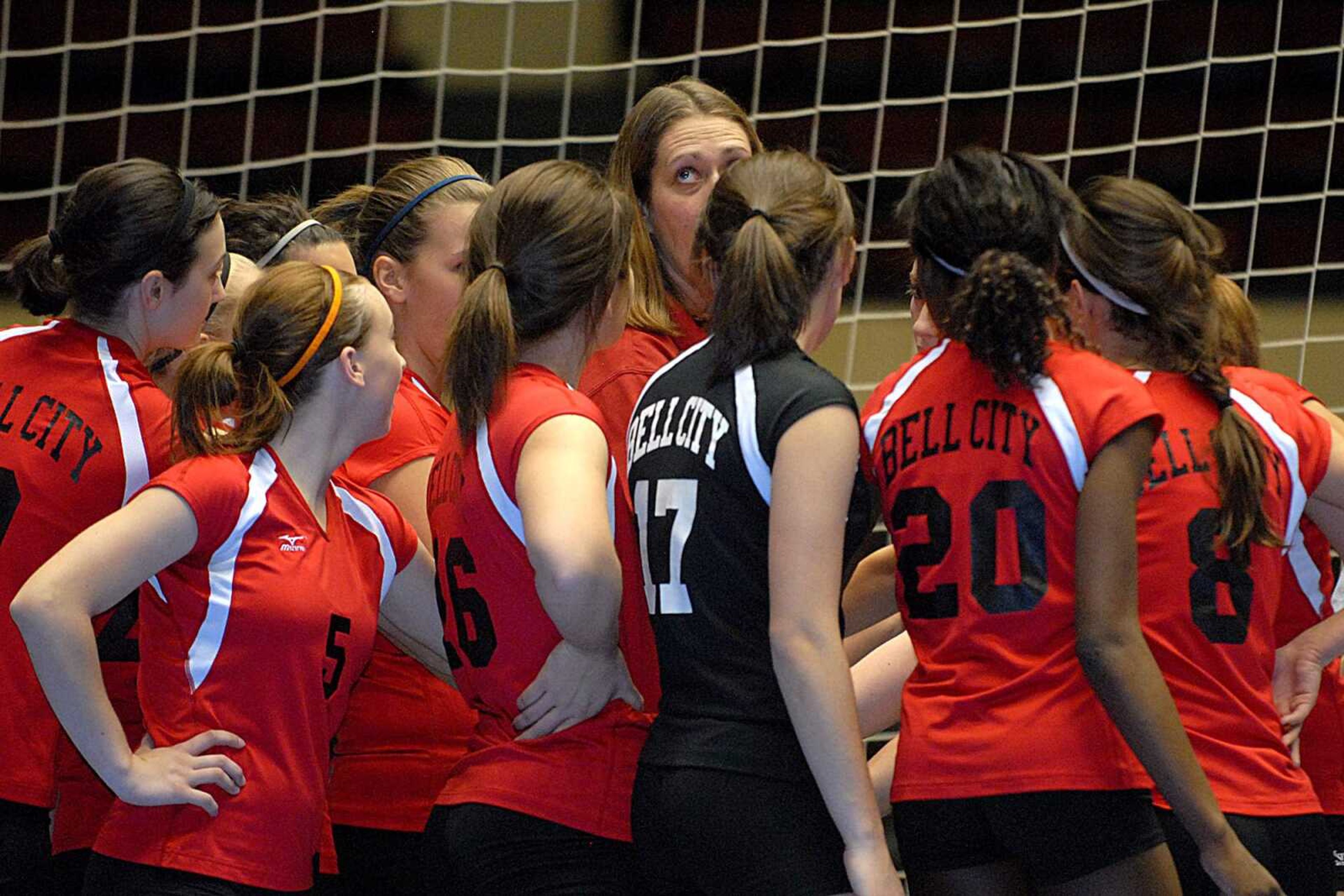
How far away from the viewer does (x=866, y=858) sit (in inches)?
67.4

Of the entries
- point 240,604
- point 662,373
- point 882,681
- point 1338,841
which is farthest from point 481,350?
point 1338,841

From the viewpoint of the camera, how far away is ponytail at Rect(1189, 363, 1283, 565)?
206 cm

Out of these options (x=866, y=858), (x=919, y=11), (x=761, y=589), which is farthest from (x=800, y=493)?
(x=919, y=11)

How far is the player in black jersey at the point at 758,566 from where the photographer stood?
175 cm

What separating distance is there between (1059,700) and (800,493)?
419 millimetres

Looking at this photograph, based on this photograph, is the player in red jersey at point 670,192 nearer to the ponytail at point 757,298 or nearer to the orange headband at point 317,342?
the orange headband at point 317,342

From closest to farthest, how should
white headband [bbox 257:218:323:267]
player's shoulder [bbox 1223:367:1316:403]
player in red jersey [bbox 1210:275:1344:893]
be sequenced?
player's shoulder [bbox 1223:367:1316:403] → player in red jersey [bbox 1210:275:1344:893] → white headband [bbox 257:218:323:267]

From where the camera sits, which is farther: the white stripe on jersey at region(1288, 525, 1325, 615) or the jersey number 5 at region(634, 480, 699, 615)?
the white stripe on jersey at region(1288, 525, 1325, 615)

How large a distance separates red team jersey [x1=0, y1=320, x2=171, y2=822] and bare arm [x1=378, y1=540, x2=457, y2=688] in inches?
14.6

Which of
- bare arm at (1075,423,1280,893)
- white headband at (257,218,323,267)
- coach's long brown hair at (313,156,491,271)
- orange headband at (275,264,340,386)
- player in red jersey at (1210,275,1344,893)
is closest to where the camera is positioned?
bare arm at (1075,423,1280,893)

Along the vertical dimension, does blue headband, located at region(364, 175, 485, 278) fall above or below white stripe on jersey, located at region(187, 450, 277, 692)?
above

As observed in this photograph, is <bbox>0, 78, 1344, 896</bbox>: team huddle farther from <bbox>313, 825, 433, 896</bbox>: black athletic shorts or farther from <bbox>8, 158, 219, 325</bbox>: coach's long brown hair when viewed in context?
<bbox>313, 825, 433, 896</bbox>: black athletic shorts

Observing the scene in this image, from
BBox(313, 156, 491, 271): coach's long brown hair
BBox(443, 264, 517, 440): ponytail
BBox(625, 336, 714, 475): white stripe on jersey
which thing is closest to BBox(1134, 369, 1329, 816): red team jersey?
BBox(625, 336, 714, 475): white stripe on jersey

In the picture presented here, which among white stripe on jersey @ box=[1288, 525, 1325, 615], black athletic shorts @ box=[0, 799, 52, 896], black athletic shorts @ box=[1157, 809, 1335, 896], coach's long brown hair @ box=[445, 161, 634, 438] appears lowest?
black athletic shorts @ box=[0, 799, 52, 896]
